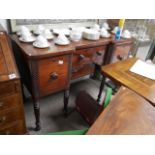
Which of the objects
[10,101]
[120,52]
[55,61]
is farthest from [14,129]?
[120,52]

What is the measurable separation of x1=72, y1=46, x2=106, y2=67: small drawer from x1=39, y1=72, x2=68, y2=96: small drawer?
25 cm

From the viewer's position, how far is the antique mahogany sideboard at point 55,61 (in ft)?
3.61

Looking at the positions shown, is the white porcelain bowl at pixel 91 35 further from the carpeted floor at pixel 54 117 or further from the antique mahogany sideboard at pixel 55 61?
the carpeted floor at pixel 54 117

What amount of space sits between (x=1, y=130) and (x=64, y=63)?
28.5 inches

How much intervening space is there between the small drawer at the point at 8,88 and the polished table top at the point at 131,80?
0.72m

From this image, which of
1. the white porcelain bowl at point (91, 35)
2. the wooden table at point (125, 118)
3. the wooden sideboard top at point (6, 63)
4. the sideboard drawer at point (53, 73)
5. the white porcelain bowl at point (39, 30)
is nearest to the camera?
the wooden table at point (125, 118)

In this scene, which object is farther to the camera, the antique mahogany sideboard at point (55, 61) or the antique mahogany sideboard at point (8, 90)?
the antique mahogany sideboard at point (55, 61)

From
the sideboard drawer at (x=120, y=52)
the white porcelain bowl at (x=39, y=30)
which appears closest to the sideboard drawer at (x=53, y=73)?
the white porcelain bowl at (x=39, y=30)

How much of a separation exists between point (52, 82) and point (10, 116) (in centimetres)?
42

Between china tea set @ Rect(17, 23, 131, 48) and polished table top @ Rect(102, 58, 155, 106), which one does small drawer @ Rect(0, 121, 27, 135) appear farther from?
polished table top @ Rect(102, 58, 155, 106)

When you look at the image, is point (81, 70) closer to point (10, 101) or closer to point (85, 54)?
point (85, 54)

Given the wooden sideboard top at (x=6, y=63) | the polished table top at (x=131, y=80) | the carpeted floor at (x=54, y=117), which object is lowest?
the carpeted floor at (x=54, y=117)
